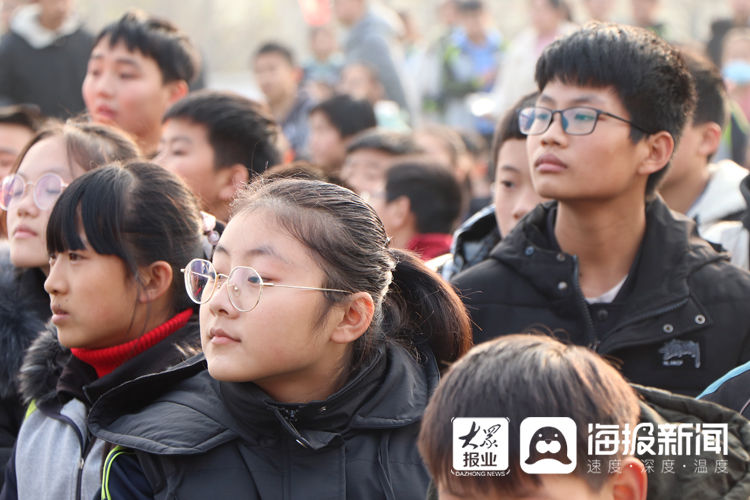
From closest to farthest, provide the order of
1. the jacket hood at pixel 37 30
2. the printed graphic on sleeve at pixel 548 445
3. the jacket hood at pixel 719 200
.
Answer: the printed graphic on sleeve at pixel 548 445
the jacket hood at pixel 719 200
the jacket hood at pixel 37 30

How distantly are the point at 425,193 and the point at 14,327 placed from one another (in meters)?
2.42

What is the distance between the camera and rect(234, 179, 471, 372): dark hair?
2516mm

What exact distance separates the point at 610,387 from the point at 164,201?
1609 mm

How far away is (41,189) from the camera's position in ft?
11.0

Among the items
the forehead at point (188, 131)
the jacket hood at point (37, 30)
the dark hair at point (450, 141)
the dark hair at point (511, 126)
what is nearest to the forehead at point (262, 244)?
the dark hair at point (511, 126)

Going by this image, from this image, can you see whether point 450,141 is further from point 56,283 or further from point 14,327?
point 56,283

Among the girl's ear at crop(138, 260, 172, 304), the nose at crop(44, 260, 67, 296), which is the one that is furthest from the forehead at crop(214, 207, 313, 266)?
the nose at crop(44, 260, 67, 296)

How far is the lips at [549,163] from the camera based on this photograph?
321 cm

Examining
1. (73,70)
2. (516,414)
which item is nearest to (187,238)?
Result: (516,414)

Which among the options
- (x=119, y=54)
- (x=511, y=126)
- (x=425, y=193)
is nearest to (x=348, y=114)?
(x=425, y=193)

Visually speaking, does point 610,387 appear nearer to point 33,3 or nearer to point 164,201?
point 164,201

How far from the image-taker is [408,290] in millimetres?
2797

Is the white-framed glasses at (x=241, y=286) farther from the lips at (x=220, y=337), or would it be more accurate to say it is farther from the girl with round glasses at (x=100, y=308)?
the girl with round glasses at (x=100, y=308)

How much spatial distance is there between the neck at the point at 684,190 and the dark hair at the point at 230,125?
1.74 metres
